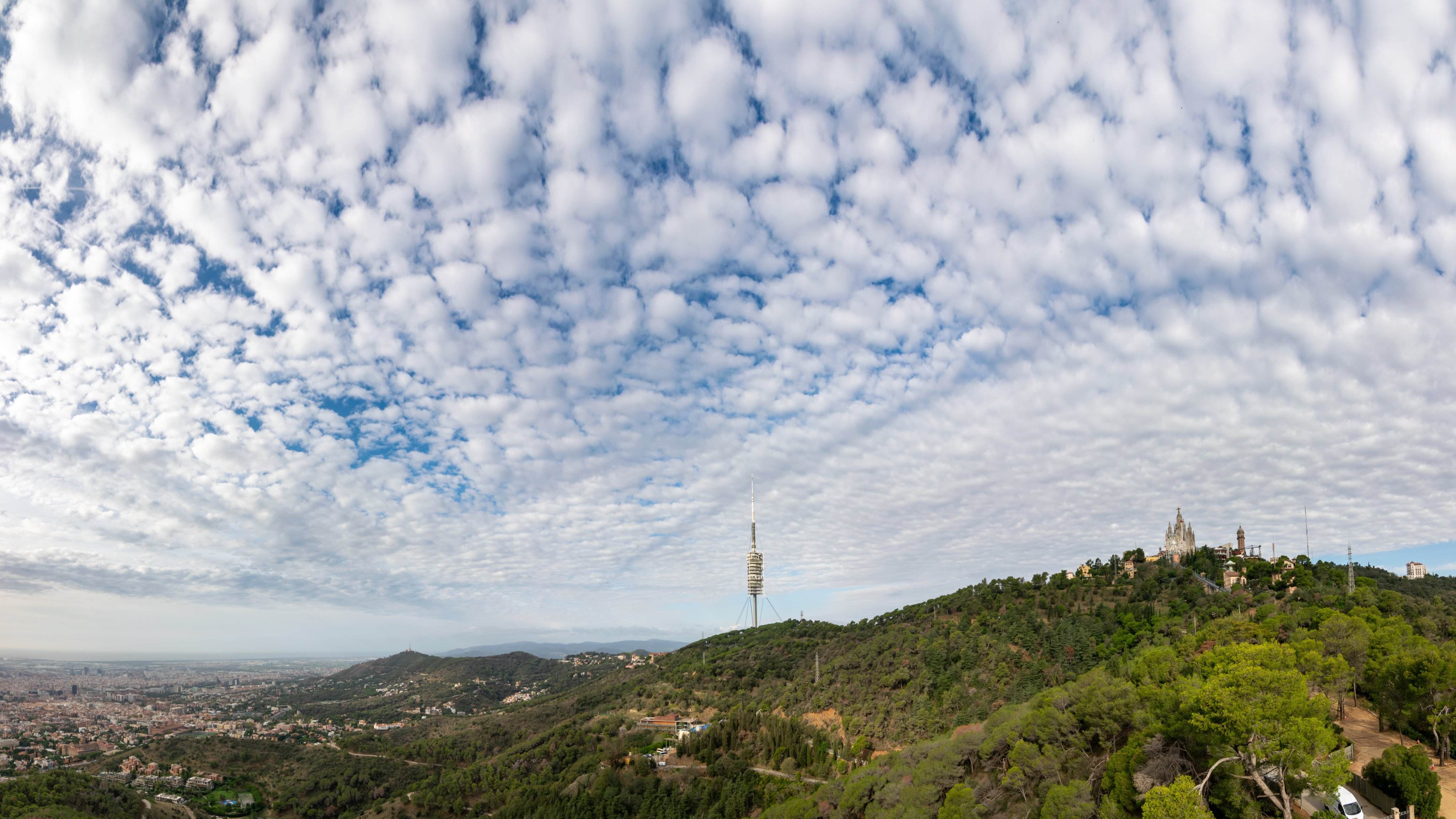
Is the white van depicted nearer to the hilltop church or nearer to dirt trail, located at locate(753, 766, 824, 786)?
dirt trail, located at locate(753, 766, 824, 786)

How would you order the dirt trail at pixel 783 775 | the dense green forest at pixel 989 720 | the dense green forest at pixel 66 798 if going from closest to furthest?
1. the dense green forest at pixel 989 720
2. the dense green forest at pixel 66 798
3. the dirt trail at pixel 783 775

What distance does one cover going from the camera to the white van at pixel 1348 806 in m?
21.9

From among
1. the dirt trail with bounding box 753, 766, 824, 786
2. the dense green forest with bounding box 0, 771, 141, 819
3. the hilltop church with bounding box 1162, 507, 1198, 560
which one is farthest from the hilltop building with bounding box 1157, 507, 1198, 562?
the dense green forest with bounding box 0, 771, 141, 819

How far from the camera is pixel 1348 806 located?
2222 centimetres

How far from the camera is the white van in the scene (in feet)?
71.8

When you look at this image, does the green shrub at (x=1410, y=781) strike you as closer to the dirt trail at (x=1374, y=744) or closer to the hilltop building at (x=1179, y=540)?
the dirt trail at (x=1374, y=744)

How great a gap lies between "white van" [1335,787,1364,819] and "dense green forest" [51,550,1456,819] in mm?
1234

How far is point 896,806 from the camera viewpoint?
3809 centimetres

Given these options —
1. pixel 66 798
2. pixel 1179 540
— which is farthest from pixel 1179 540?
pixel 66 798

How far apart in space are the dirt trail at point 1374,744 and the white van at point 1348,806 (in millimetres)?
3397

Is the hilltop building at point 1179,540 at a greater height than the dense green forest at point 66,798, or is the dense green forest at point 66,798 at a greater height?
the hilltop building at point 1179,540

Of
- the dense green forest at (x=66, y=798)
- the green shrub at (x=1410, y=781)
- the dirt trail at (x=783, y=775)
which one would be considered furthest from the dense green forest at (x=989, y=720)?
the dense green forest at (x=66, y=798)

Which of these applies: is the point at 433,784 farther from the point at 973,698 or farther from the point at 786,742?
the point at 973,698

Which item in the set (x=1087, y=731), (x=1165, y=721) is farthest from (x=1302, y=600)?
(x=1165, y=721)
